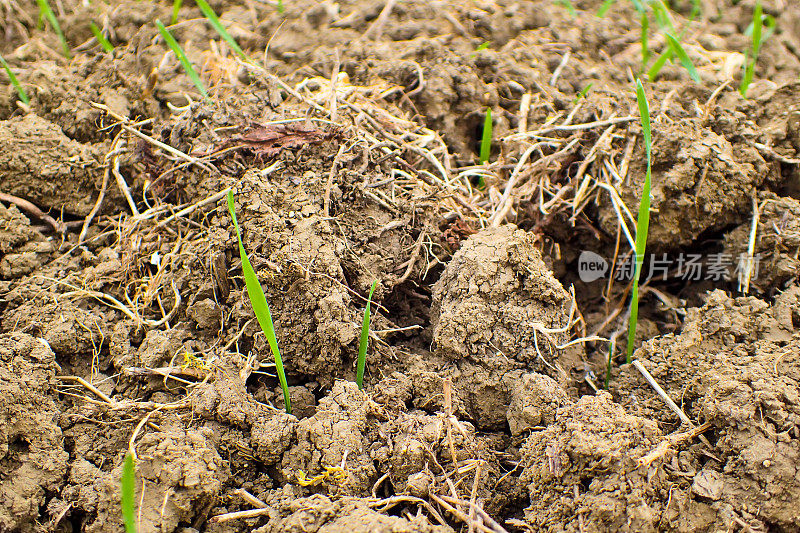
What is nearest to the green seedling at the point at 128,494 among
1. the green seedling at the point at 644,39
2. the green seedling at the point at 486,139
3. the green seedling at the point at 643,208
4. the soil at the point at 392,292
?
the soil at the point at 392,292

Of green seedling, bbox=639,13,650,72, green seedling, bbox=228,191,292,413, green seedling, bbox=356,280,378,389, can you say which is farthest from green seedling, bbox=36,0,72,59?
green seedling, bbox=639,13,650,72

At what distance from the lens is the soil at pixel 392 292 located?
1360 millimetres

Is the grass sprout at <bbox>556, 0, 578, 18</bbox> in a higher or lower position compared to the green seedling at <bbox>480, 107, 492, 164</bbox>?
higher

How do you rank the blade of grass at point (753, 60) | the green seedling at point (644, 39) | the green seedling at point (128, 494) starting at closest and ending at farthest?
the green seedling at point (128, 494) → the blade of grass at point (753, 60) → the green seedling at point (644, 39)

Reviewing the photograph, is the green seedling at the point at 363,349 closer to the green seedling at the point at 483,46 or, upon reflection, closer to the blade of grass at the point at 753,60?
the green seedling at the point at 483,46

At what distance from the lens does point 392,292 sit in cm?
183

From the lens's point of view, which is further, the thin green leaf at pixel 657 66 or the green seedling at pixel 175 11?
the green seedling at pixel 175 11

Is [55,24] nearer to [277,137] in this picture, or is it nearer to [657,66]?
[277,137]

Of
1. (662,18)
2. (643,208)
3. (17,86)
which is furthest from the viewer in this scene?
(662,18)

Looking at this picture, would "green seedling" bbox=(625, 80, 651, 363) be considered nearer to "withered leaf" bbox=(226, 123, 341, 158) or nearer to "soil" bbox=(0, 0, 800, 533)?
"soil" bbox=(0, 0, 800, 533)

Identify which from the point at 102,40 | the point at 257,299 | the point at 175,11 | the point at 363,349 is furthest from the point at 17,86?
the point at 363,349

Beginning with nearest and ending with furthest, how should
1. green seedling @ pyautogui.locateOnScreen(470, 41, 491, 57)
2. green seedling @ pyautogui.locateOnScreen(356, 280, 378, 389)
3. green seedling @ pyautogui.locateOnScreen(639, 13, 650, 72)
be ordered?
green seedling @ pyautogui.locateOnScreen(356, 280, 378, 389), green seedling @ pyautogui.locateOnScreen(639, 13, 650, 72), green seedling @ pyautogui.locateOnScreen(470, 41, 491, 57)

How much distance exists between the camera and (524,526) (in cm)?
133

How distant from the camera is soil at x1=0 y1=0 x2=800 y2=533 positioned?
1.36 metres
